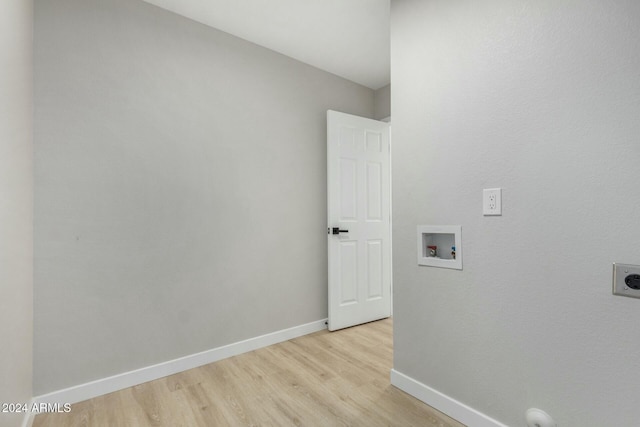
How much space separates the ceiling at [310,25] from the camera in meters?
2.12

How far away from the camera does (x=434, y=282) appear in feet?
5.65

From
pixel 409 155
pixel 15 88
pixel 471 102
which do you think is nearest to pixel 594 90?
pixel 471 102

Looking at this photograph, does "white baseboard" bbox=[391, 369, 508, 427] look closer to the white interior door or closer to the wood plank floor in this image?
the wood plank floor

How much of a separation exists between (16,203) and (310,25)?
222cm

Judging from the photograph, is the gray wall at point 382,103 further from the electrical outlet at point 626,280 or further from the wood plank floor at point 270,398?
the electrical outlet at point 626,280

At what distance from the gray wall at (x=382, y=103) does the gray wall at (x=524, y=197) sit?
4.67 feet

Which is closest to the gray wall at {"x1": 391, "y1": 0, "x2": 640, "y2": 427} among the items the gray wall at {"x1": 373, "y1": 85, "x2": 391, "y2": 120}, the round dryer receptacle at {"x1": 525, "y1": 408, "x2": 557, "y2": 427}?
the round dryer receptacle at {"x1": 525, "y1": 408, "x2": 557, "y2": 427}

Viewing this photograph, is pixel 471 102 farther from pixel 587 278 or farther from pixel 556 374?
pixel 556 374

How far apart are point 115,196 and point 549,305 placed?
2.50 m

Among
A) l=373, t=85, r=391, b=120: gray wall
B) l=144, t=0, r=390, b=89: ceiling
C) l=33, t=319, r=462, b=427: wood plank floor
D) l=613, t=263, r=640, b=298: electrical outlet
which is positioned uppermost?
l=144, t=0, r=390, b=89: ceiling

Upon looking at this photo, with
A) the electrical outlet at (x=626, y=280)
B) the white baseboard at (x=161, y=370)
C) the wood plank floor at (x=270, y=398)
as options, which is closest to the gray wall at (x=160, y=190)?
the white baseboard at (x=161, y=370)

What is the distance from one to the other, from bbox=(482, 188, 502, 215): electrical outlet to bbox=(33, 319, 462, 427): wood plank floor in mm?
1141

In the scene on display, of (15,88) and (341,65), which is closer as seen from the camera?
(15,88)

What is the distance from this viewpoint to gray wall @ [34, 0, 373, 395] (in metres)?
1.77
